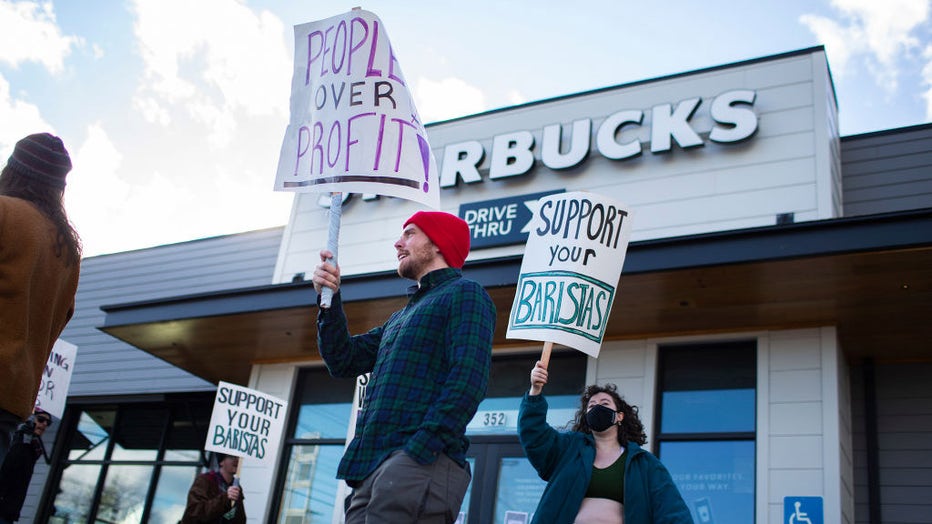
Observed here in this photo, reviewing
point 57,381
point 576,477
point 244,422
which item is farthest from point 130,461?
point 576,477

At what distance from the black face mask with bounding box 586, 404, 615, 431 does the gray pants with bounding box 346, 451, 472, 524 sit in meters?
2.11

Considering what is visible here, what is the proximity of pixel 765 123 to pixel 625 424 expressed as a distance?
530cm

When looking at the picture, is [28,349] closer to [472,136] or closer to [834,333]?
[834,333]

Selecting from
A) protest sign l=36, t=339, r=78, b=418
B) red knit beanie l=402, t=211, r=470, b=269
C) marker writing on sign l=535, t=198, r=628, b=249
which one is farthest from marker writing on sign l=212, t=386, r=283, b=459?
red knit beanie l=402, t=211, r=470, b=269

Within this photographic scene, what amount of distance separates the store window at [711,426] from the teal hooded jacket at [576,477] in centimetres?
364

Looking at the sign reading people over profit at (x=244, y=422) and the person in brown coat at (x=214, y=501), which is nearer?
the person in brown coat at (x=214, y=501)

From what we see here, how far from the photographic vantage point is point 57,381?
10227 millimetres

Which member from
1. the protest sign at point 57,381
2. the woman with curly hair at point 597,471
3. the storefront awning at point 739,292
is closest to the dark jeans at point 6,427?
the woman with curly hair at point 597,471

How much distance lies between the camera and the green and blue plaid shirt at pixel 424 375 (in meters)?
3.29

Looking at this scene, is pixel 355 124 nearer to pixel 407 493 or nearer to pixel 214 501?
pixel 407 493

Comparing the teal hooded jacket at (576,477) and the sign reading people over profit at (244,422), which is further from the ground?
the sign reading people over profit at (244,422)

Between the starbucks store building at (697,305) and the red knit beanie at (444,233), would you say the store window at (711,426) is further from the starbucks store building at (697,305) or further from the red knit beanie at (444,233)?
the red knit beanie at (444,233)

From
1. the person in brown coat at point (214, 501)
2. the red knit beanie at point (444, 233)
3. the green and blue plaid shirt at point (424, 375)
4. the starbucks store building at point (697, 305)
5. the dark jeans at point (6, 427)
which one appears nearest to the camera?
the dark jeans at point (6, 427)

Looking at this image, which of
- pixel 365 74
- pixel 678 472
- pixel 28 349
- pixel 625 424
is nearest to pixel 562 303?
pixel 625 424
